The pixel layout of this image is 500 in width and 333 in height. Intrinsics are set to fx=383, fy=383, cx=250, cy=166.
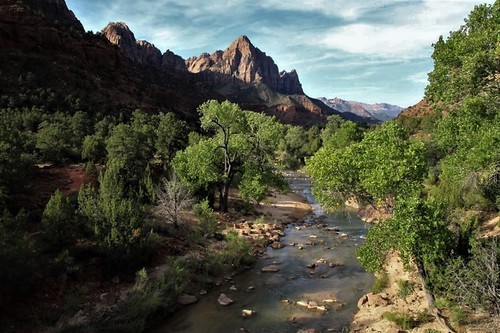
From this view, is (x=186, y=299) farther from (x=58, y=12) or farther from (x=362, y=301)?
(x=58, y=12)

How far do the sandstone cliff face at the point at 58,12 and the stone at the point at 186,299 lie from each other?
118124 millimetres

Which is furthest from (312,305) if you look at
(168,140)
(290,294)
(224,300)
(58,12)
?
(58,12)

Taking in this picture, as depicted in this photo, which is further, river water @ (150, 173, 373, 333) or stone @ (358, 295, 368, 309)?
stone @ (358, 295, 368, 309)

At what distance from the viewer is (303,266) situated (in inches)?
1006

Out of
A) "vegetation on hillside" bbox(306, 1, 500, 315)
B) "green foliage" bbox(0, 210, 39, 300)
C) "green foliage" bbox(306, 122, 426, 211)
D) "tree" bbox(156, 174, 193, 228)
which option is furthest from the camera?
"tree" bbox(156, 174, 193, 228)

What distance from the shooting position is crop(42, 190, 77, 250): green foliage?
1998 centimetres

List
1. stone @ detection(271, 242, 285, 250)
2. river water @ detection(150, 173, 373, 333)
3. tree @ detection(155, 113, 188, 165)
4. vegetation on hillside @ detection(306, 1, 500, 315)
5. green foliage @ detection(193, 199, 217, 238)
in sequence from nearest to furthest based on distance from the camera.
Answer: vegetation on hillside @ detection(306, 1, 500, 315), river water @ detection(150, 173, 373, 333), green foliage @ detection(193, 199, 217, 238), stone @ detection(271, 242, 285, 250), tree @ detection(155, 113, 188, 165)

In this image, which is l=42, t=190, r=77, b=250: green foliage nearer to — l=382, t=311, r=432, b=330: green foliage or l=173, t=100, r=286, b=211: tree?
l=173, t=100, r=286, b=211: tree

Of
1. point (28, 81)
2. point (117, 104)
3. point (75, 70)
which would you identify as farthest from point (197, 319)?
point (75, 70)

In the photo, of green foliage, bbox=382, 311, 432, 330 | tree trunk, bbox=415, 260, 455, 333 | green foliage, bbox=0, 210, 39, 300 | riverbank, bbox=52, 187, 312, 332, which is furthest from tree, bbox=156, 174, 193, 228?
tree trunk, bbox=415, 260, 455, 333

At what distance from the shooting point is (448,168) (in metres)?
16.4

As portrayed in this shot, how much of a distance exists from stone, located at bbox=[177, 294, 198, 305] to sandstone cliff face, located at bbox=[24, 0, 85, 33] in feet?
388

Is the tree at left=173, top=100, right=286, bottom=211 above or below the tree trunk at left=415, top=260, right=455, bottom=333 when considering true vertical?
above

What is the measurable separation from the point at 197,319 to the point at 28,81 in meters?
71.5
